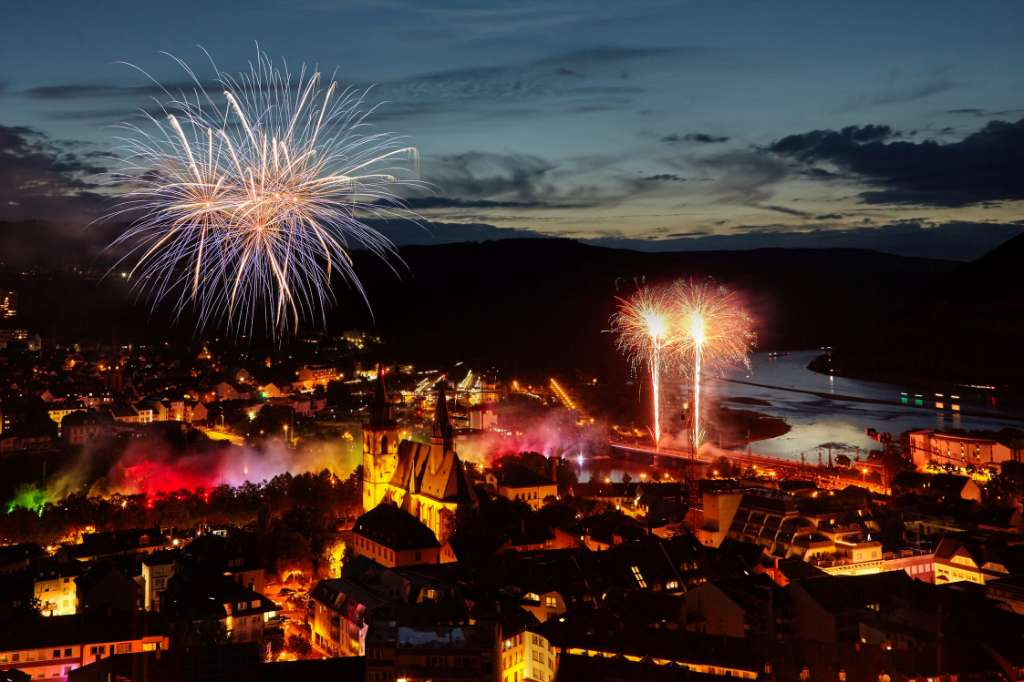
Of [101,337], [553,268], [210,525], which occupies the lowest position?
[210,525]

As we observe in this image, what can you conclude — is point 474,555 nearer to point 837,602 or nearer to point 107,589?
point 107,589

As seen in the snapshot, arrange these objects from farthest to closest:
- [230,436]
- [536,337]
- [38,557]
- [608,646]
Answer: [536,337] → [230,436] → [38,557] → [608,646]

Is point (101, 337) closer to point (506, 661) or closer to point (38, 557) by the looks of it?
point (38, 557)

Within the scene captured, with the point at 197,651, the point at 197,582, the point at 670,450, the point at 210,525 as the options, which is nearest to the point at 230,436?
the point at 210,525

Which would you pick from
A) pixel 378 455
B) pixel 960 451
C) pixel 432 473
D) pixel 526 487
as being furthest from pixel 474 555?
pixel 960 451

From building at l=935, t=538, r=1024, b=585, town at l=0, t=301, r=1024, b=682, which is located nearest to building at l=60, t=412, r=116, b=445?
town at l=0, t=301, r=1024, b=682

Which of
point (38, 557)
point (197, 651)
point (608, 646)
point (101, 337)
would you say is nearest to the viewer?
point (197, 651)

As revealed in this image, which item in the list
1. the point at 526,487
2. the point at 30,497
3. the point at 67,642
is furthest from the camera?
the point at 30,497
